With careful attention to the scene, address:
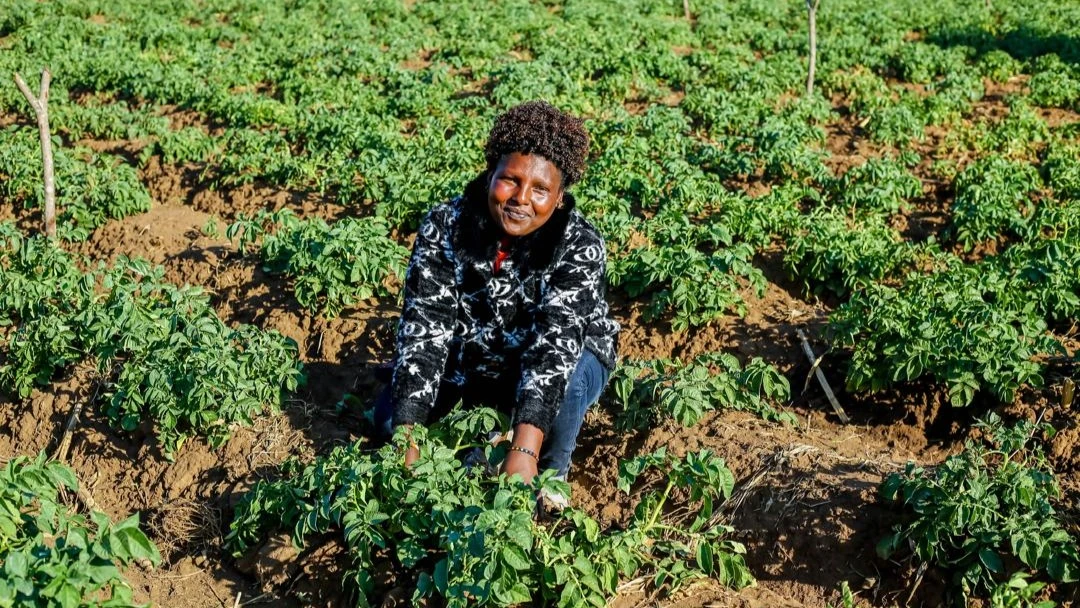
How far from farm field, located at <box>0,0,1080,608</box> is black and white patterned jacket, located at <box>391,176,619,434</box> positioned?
0.28m

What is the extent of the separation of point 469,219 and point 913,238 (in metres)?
4.25

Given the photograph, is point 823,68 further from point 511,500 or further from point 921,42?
point 511,500

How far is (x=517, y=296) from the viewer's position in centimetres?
376

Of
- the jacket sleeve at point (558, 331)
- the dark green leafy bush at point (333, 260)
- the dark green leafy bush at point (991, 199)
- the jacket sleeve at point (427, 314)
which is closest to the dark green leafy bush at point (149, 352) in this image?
the dark green leafy bush at point (333, 260)

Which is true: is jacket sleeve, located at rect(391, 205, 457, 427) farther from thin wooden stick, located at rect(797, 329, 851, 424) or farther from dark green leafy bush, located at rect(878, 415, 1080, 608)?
thin wooden stick, located at rect(797, 329, 851, 424)

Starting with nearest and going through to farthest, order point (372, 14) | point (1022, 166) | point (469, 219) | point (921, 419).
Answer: point (469, 219) → point (921, 419) → point (1022, 166) → point (372, 14)

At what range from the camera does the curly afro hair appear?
348 cm

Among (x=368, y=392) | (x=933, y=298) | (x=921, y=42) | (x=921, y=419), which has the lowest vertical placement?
(x=368, y=392)

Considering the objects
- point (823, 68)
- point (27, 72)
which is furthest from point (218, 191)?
point (823, 68)

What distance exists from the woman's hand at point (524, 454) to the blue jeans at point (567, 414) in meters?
0.23

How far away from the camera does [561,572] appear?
292cm

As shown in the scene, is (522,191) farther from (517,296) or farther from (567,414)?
(567,414)

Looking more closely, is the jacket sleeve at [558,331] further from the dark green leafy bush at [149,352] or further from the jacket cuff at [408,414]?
the dark green leafy bush at [149,352]

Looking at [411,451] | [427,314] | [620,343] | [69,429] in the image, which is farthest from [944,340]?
[69,429]
